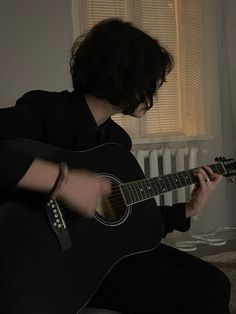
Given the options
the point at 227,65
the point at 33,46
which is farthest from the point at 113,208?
the point at 227,65

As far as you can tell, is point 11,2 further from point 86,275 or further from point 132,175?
point 86,275

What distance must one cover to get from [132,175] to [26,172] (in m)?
0.38

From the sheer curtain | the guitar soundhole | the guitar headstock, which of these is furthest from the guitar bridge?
the sheer curtain

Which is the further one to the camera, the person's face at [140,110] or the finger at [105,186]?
the person's face at [140,110]

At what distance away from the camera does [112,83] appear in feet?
3.27

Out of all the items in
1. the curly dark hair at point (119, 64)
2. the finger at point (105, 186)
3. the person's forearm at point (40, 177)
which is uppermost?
the curly dark hair at point (119, 64)

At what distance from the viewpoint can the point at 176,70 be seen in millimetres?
2264

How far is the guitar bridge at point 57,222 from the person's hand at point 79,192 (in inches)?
1.2

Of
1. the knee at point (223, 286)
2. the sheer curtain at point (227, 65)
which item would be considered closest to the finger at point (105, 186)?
the knee at point (223, 286)

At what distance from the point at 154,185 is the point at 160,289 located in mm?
293

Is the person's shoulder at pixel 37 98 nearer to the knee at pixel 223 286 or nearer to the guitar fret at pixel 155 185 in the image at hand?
the guitar fret at pixel 155 185

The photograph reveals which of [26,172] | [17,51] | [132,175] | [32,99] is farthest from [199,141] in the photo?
[26,172]

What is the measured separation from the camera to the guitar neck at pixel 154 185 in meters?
0.98

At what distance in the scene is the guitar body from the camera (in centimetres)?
71
